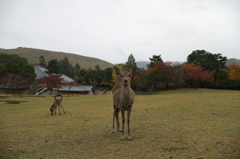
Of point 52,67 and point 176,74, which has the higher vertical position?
point 52,67

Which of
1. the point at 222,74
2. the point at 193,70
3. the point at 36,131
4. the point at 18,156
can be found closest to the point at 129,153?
the point at 18,156

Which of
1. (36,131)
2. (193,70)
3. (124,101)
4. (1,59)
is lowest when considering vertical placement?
(36,131)

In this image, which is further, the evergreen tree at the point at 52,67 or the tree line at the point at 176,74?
the evergreen tree at the point at 52,67

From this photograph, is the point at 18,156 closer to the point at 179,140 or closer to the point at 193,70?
the point at 179,140

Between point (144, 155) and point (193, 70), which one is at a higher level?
point (193, 70)

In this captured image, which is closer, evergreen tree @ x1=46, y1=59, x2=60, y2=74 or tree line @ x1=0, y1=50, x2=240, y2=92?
tree line @ x1=0, y1=50, x2=240, y2=92

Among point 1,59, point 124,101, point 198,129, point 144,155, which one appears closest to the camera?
point 144,155

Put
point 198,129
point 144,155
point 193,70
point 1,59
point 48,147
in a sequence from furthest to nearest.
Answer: point 1,59 → point 193,70 → point 198,129 → point 48,147 → point 144,155

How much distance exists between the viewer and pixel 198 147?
5.84 metres

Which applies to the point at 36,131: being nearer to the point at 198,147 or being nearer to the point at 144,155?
the point at 144,155

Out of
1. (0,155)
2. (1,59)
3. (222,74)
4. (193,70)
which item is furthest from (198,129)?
(1,59)

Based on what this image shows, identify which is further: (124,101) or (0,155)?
(124,101)

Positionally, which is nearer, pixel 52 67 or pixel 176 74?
pixel 176 74

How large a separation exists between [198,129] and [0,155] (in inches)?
290
